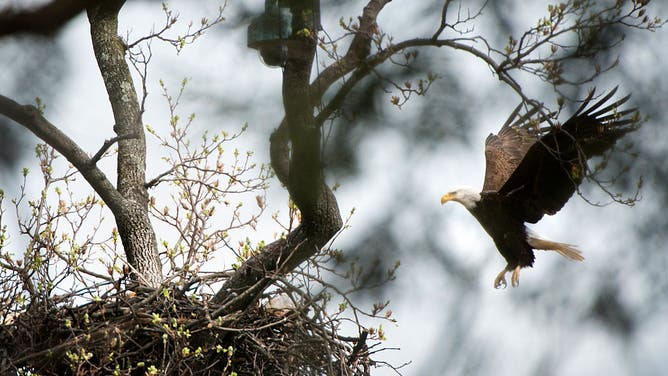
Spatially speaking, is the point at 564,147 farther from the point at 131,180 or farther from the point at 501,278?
the point at 131,180

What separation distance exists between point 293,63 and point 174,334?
6.90 ft

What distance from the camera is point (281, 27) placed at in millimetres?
689

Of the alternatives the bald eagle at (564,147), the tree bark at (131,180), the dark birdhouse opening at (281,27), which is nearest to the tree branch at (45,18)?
the dark birdhouse opening at (281,27)

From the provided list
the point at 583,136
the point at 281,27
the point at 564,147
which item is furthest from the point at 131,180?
the point at 281,27

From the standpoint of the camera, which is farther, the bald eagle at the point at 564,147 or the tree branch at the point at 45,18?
the bald eagle at the point at 564,147

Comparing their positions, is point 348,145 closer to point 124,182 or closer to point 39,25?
→ point 39,25

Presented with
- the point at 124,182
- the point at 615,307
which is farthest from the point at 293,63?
the point at 124,182

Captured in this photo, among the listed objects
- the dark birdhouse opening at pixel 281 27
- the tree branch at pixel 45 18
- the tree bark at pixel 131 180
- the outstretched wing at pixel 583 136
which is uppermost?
the tree bark at pixel 131 180

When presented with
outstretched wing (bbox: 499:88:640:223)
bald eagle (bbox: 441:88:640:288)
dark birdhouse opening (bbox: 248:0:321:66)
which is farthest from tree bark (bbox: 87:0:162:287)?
dark birdhouse opening (bbox: 248:0:321:66)

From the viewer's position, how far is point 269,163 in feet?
2.34

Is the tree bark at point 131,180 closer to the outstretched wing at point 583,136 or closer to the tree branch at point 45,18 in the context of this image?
the outstretched wing at point 583,136

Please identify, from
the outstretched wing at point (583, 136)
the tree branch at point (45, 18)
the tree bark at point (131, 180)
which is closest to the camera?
the tree branch at point (45, 18)

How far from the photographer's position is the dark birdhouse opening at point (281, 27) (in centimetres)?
67

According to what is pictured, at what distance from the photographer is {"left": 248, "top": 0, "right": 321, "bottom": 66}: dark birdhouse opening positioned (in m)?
0.67
